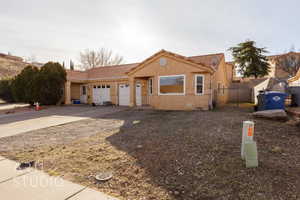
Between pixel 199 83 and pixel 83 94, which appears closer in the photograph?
pixel 199 83

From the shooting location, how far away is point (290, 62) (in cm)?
2578

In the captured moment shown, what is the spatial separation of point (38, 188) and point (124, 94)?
42.8 feet

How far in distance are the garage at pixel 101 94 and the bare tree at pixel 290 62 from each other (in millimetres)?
30308

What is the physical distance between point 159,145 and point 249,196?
2.40 metres

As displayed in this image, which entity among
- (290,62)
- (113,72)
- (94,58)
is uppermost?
(94,58)

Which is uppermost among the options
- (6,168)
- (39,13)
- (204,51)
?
(204,51)

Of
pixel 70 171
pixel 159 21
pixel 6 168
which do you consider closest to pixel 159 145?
pixel 70 171

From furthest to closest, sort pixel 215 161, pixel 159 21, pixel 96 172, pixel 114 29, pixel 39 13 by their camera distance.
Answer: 1. pixel 114 29
2. pixel 159 21
3. pixel 39 13
4. pixel 215 161
5. pixel 96 172

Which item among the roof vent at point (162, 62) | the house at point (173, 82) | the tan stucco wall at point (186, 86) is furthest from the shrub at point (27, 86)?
the roof vent at point (162, 62)

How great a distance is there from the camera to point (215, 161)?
316cm

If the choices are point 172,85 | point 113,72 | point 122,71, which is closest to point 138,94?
point 172,85

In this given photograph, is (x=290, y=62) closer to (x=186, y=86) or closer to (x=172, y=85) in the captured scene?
(x=186, y=86)

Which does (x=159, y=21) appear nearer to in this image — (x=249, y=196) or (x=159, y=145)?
(x=159, y=145)

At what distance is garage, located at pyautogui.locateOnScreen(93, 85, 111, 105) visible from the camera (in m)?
16.4
